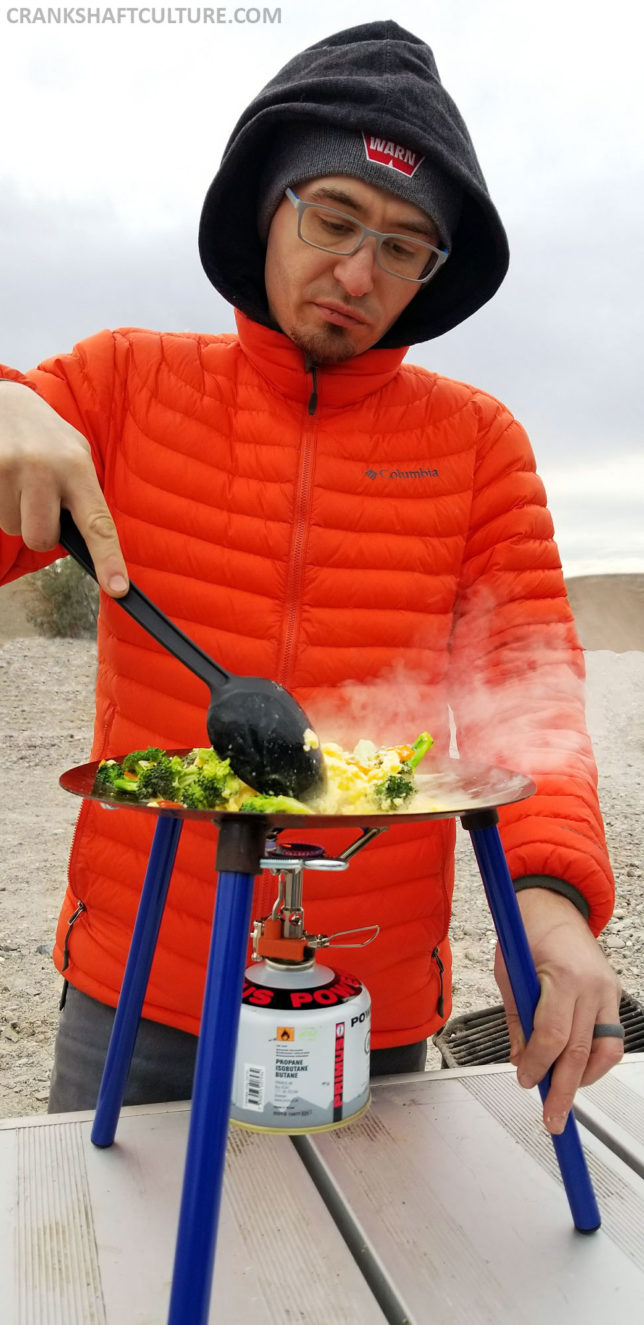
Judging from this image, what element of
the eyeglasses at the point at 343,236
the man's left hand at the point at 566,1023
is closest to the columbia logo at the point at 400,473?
the eyeglasses at the point at 343,236

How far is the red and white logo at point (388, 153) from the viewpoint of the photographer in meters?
1.81

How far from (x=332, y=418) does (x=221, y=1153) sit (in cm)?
147

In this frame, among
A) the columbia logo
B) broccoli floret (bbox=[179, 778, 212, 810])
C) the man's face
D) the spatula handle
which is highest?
the man's face

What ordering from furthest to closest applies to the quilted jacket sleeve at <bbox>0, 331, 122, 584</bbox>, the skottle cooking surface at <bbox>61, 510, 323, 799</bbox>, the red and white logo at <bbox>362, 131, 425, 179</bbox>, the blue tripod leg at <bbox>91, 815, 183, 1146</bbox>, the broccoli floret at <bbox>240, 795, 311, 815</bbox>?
the quilted jacket sleeve at <bbox>0, 331, 122, 584</bbox>, the red and white logo at <bbox>362, 131, 425, 179</bbox>, the blue tripod leg at <bbox>91, 815, 183, 1146</bbox>, the skottle cooking surface at <bbox>61, 510, 323, 799</bbox>, the broccoli floret at <bbox>240, 795, 311, 815</bbox>

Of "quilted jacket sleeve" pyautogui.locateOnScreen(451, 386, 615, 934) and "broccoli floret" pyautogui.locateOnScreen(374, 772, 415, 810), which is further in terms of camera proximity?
"quilted jacket sleeve" pyautogui.locateOnScreen(451, 386, 615, 934)

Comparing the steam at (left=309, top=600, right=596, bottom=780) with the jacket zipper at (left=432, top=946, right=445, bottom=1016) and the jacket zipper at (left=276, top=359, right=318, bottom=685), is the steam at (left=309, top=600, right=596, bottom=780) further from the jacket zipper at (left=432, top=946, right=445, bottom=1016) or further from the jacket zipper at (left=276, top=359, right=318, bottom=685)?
the jacket zipper at (left=432, top=946, right=445, bottom=1016)

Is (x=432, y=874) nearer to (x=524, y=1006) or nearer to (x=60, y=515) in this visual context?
(x=524, y=1006)

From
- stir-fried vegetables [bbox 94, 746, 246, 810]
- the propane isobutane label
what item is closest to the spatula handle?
stir-fried vegetables [bbox 94, 746, 246, 810]

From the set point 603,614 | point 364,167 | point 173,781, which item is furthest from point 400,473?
point 603,614

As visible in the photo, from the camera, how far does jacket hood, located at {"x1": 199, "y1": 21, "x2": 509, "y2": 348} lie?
6.02 ft

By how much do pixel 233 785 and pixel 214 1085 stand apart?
0.42 metres

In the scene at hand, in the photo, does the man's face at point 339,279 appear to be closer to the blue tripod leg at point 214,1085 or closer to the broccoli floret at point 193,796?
the broccoli floret at point 193,796

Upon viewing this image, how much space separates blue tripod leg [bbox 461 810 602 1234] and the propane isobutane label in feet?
0.85

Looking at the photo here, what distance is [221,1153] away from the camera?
40.1 inches
